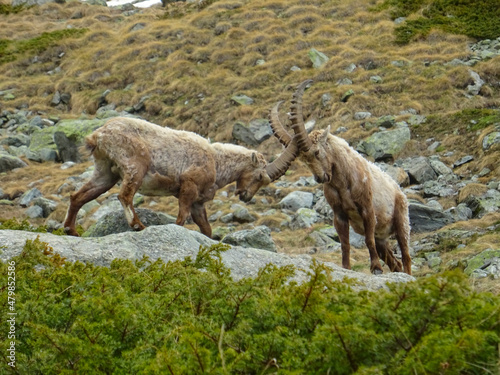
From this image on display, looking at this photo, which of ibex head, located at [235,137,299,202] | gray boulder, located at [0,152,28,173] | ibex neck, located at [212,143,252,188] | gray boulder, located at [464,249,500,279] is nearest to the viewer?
gray boulder, located at [464,249,500,279]

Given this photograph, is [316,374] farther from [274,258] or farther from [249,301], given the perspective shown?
[274,258]

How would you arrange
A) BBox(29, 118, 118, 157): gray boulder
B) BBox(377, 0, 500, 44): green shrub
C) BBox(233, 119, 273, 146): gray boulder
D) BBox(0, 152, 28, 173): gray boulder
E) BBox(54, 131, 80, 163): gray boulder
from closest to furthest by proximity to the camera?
BBox(233, 119, 273, 146): gray boulder → BBox(0, 152, 28, 173): gray boulder → BBox(54, 131, 80, 163): gray boulder → BBox(29, 118, 118, 157): gray boulder → BBox(377, 0, 500, 44): green shrub

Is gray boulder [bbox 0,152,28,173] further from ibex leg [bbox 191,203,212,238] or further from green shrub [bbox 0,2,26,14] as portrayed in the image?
green shrub [bbox 0,2,26,14]

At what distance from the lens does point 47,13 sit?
174ft

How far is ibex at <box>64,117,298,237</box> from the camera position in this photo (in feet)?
38.8

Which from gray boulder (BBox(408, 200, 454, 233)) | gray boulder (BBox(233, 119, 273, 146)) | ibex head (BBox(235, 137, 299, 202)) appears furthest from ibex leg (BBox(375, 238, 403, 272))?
gray boulder (BBox(233, 119, 273, 146))

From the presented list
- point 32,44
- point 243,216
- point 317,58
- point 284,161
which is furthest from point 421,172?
point 32,44

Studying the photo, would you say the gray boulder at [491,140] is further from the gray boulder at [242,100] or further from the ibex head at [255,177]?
the gray boulder at [242,100]

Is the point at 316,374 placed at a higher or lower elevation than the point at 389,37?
higher

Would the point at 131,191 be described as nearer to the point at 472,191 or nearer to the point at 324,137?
the point at 324,137

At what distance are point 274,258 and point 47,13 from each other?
49.5m

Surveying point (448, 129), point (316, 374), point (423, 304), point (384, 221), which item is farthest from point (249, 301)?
point (448, 129)

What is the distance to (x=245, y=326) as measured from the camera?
446 cm

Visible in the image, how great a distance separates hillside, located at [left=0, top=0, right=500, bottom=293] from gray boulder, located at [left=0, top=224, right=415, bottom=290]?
13.0 feet
